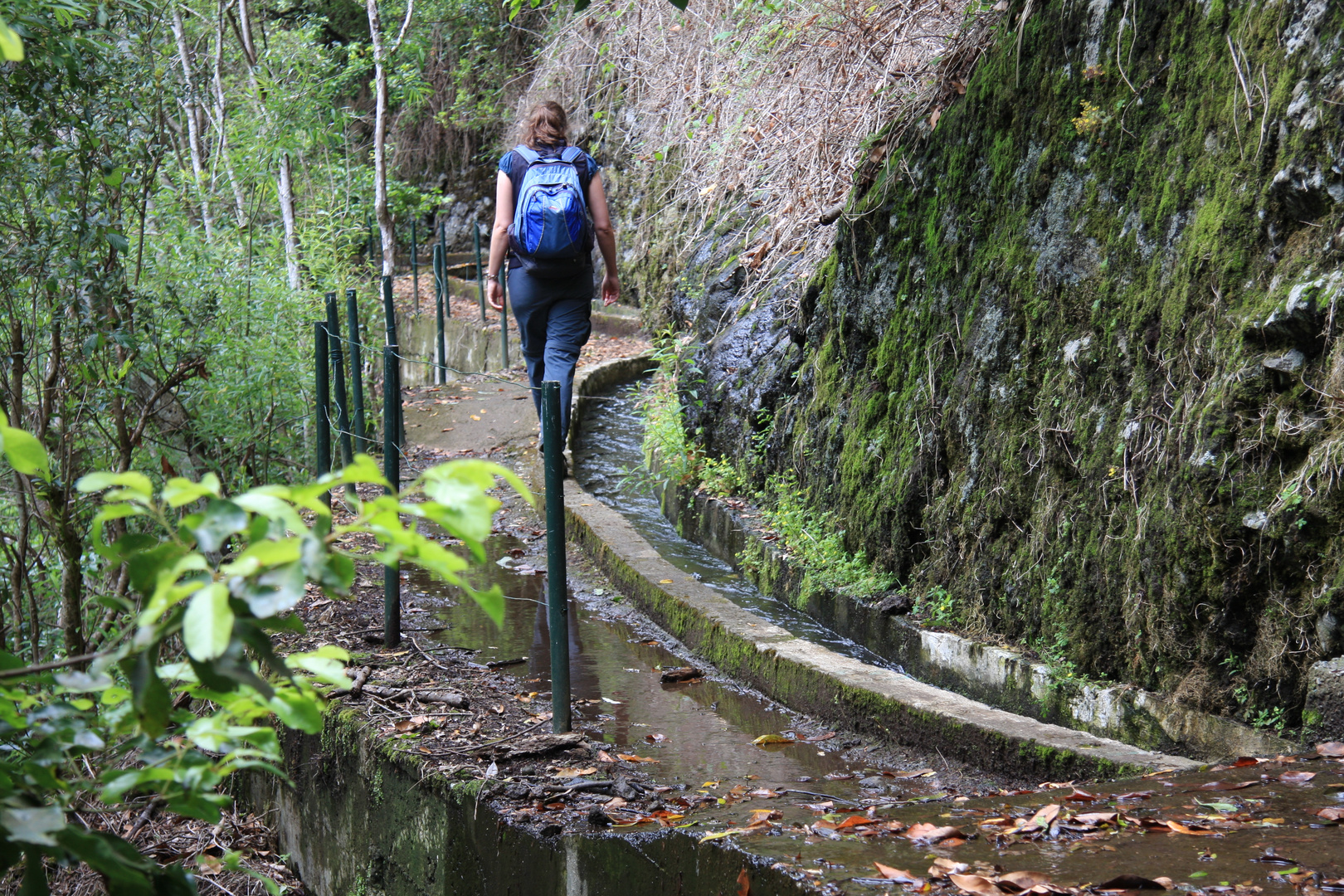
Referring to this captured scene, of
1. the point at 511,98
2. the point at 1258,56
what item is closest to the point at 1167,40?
the point at 1258,56

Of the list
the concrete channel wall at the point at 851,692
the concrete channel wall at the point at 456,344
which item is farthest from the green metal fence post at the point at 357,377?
the concrete channel wall at the point at 456,344

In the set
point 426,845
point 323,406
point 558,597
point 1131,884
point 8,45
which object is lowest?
point 426,845

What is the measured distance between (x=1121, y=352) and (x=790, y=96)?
4.27m

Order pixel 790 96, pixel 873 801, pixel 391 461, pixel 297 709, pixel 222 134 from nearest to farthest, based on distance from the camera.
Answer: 1. pixel 297 709
2. pixel 873 801
3. pixel 391 461
4. pixel 790 96
5. pixel 222 134

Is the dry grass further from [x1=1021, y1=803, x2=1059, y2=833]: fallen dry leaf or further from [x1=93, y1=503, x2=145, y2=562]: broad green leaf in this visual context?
[x1=93, y1=503, x2=145, y2=562]: broad green leaf

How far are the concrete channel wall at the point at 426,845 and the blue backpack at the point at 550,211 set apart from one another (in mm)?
2749

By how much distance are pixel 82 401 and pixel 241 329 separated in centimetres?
189

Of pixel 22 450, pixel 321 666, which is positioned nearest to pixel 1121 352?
pixel 321 666

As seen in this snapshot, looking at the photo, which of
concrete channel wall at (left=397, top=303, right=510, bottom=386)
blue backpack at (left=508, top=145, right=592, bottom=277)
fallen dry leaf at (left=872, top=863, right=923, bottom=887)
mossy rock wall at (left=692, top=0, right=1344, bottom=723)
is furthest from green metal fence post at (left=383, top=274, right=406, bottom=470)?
concrete channel wall at (left=397, top=303, right=510, bottom=386)

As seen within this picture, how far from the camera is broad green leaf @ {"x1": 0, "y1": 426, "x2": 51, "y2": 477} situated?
4.06 feet

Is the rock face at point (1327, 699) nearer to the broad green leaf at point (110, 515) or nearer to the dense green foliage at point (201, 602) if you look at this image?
the dense green foliage at point (201, 602)

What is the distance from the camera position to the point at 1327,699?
3.05 m

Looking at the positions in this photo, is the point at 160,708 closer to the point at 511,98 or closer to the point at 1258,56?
the point at 1258,56

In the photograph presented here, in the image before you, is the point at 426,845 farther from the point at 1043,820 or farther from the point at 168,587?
the point at 168,587
